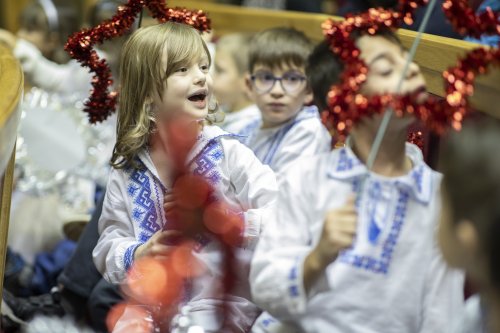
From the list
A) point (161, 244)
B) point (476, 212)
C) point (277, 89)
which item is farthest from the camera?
point (277, 89)

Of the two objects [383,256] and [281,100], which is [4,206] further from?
[281,100]

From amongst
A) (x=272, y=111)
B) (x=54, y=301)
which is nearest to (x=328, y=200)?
(x=272, y=111)

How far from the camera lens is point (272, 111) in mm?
2814

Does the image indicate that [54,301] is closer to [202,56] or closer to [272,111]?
[272,111]

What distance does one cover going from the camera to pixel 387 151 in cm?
163

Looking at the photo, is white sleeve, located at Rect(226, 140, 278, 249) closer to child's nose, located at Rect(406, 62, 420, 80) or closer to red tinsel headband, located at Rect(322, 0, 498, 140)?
red tinsel headband, located at Rect(322, 0, 498, 140)

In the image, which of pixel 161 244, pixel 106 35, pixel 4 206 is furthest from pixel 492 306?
pixel 106 35

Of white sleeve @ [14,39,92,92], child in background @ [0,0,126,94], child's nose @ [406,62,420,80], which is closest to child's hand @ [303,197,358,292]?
child's nose @ [406,62,420,80]

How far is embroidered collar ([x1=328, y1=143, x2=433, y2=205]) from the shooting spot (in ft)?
5.26

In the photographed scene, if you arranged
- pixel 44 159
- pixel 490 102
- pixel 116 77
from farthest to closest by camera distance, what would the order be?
pixel 44 159 → pixel 116 77 → pixel 490 102

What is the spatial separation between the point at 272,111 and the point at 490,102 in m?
1.12

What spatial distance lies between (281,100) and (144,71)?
769 mm

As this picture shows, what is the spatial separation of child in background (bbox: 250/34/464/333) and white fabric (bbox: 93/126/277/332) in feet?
1.18

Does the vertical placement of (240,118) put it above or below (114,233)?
below
